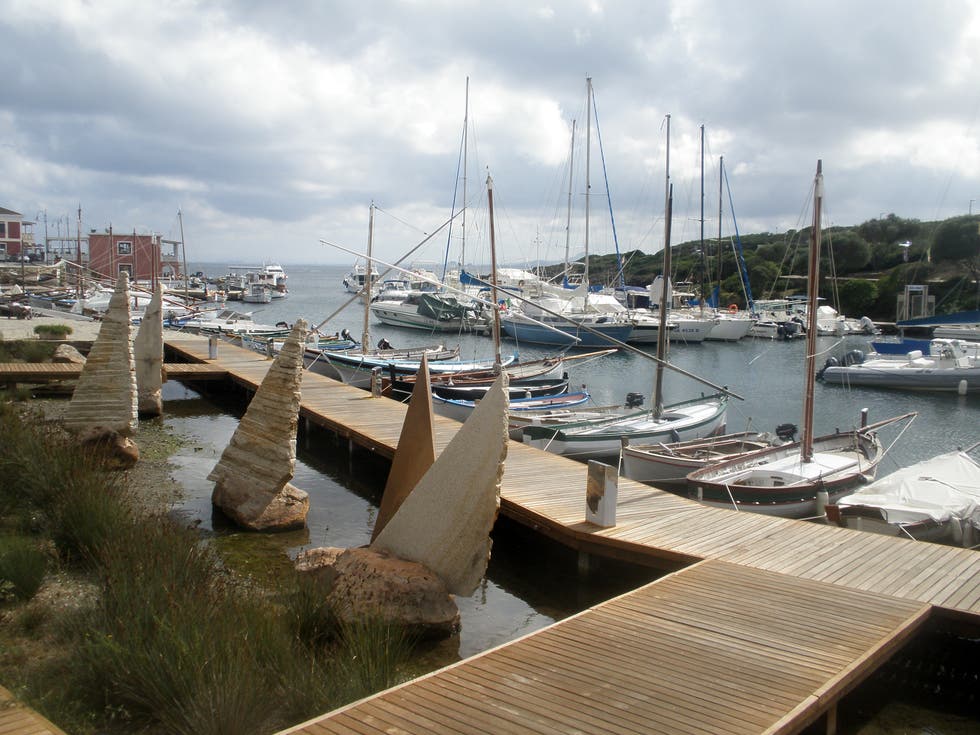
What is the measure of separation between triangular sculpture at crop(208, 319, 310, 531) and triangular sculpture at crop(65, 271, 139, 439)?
11.7ft

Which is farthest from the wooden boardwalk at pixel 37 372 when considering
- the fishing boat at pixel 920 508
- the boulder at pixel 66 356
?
the fishing boat at pixel 920 508

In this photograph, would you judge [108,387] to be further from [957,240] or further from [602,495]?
[957,240]

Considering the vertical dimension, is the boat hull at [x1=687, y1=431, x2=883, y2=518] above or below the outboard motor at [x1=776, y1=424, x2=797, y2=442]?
below

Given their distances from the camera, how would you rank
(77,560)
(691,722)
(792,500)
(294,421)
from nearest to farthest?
(691,722)
(77,560)
(294,421)
(792,500)

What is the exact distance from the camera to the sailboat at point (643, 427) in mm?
19359

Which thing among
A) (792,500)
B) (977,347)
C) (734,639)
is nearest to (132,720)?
(734,639)

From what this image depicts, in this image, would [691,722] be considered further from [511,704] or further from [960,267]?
[960,267]

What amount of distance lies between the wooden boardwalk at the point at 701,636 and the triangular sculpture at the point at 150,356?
12722 mm

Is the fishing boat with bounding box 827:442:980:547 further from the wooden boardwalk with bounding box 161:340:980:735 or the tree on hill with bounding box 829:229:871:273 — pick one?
the tree on hill with bounding box 829:229:871:273

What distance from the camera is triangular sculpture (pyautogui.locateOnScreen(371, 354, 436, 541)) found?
A: 10.5 meters

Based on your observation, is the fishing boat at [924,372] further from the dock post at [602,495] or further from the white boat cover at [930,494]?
the dock post at [602,495]

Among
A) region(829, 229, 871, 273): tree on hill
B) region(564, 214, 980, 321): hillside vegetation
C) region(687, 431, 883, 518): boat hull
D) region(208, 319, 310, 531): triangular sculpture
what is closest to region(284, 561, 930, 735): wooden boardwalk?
region(687, 431, 883, 518): boat hull

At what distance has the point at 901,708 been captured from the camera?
8.28 m

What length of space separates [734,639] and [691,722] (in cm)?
176
